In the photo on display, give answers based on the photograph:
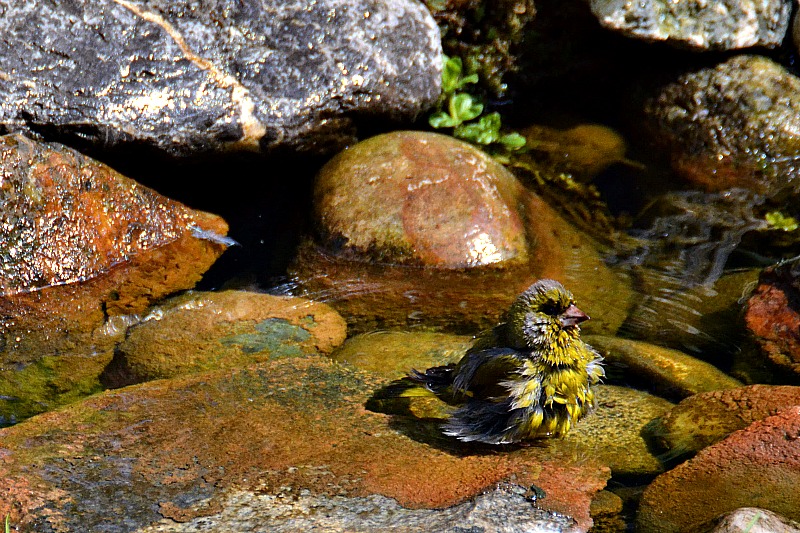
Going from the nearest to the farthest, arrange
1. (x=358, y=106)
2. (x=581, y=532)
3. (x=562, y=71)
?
(x=581, y=532)
(x=358, y=106)
(x=562, y=71)

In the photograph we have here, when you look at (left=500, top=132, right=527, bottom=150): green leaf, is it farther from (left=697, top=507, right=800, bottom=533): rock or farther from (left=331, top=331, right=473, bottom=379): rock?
(left=697, top=507, right=800, bottom=533): rock

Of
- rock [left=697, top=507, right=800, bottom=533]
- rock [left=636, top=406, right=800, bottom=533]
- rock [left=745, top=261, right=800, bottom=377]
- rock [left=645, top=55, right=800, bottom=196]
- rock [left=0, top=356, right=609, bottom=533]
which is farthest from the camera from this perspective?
rock [left=645, top=55, right=800, bottom=196]

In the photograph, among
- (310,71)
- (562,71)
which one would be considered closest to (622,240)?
(562,71)

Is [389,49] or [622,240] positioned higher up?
[389,49]

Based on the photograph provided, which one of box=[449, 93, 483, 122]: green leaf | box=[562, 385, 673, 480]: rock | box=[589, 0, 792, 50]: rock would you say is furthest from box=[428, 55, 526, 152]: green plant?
box=[562, 385, 673, 480]: rock

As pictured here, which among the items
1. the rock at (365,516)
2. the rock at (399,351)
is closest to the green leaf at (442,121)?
the rock at (399,351)

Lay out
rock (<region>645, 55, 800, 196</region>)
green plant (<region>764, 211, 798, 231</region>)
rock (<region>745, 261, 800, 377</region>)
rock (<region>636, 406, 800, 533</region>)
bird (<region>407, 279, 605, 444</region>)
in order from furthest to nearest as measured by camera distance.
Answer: rock (<region>645, 55, 800, 196</region>), green plant (<region>764, 211, 798, 231</region>), rock (<region>745, 261, 800, 377</region>), bird (<region>407, 279, 605, 444</region>), rock (<region>636, 406, 800, 533</region>)

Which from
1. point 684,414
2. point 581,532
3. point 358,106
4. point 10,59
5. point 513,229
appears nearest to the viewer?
point 581,532

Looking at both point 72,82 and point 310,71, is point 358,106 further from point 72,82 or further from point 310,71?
point 72,82
